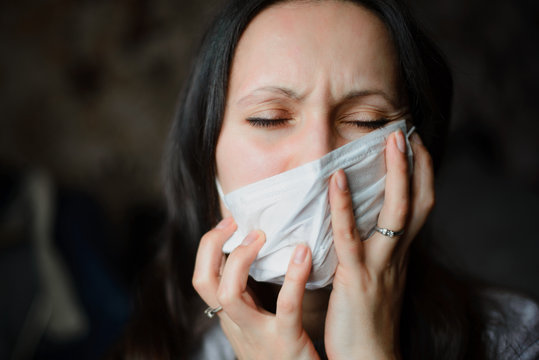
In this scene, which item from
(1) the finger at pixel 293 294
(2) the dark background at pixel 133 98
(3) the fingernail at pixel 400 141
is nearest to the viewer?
(1) the finger at pixel 293 294

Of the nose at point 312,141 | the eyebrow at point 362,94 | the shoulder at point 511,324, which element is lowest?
the shoulder at point 511,324

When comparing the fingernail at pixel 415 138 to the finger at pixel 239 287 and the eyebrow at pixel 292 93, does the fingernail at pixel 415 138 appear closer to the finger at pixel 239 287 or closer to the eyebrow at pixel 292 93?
the eyebrow at pixel 292 93

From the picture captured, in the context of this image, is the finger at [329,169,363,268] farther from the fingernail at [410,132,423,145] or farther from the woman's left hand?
the fingernail at [410,132,423,145]

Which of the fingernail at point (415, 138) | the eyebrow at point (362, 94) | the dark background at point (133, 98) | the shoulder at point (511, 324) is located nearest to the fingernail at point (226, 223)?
the eyebrow at point (362, 94)

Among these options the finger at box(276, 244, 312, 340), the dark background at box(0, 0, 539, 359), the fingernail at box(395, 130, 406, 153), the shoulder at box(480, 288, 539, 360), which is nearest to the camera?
the finger at box(276, 244, 312, 340)

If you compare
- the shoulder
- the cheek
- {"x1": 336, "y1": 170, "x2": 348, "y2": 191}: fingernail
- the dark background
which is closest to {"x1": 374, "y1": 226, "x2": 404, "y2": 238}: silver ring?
{"x1": 336, "y1": 170, "x2": 348, "y2": 191}: fingernail

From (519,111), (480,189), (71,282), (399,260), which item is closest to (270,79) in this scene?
(399,260)

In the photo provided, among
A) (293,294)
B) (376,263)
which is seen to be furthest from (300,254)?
(376,263)

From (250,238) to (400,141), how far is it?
39 centimetres

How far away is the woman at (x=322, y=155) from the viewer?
0.85m

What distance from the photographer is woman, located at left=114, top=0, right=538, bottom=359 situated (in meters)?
0.85

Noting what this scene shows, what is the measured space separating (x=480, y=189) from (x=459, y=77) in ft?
3.04

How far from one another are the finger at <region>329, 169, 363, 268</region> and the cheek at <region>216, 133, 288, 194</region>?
118 mm

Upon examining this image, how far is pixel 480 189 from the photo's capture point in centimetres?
252
